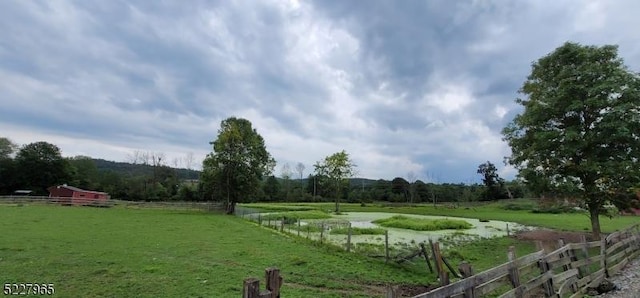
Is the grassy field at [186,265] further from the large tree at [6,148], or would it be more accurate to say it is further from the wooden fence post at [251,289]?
the large tree at [6,148]

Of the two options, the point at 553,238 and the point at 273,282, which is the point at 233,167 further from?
the point at 273,282

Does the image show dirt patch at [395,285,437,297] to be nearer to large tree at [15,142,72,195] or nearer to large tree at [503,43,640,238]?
large tree at [503,43,640,238]

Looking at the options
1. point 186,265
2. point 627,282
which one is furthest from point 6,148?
point 627,282

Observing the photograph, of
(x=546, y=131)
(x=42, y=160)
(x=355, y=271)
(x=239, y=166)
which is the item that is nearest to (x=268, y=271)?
(x=355, y=271)

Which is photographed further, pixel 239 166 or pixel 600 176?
pixel 239 166

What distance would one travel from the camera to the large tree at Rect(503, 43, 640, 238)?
659 inches

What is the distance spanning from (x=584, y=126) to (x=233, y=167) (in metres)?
38.5

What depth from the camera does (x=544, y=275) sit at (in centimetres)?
756

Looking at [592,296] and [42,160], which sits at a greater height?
[42,160]

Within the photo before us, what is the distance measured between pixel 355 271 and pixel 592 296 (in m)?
6.62

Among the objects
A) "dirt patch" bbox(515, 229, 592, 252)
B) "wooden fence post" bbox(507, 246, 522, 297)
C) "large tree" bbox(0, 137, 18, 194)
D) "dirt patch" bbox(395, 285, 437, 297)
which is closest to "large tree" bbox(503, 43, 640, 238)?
"dirt patch" bbox(515, 229, 592, 252)

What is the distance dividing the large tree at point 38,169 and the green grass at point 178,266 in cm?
6546

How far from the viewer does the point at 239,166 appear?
47.6m

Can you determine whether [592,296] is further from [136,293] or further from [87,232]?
[87,232]
